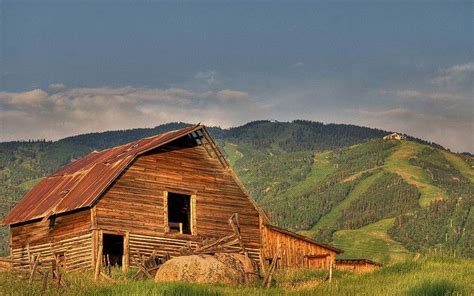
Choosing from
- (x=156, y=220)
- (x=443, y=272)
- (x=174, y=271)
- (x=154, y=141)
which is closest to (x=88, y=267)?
(x=156, y=220)

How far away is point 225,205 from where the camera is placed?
147ft

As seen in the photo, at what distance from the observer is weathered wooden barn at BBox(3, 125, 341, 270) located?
40375 millimetres

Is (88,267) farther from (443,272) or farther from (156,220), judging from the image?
(443,272)

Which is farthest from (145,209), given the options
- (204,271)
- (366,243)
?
(366,243)

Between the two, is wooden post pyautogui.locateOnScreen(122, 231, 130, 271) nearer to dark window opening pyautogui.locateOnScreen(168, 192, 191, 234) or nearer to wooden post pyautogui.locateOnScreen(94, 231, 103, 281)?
wooden post pyautogui.locateOnScreen(94, 231, 103, 281)

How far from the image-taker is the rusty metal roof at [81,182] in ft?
133

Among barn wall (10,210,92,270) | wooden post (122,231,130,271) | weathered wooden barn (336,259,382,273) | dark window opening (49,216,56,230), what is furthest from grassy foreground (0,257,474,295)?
weathered wooden barn (336,259,382,273)

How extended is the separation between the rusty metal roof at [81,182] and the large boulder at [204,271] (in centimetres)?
958

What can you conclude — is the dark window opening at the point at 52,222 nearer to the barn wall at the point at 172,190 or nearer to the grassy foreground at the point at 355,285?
the barn wall at the point at 172,190

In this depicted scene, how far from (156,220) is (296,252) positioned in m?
10.0

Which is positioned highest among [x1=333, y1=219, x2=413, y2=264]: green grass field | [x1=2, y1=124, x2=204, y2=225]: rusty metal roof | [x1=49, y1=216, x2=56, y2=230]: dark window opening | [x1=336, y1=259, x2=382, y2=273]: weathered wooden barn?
[x1=2, y1=124, x2=204, y2=225]: rusty metal roof

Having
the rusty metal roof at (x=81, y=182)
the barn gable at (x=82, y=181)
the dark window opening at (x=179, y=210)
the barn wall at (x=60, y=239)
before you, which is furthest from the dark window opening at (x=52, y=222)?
the dark window opening at (x=179, y=210)

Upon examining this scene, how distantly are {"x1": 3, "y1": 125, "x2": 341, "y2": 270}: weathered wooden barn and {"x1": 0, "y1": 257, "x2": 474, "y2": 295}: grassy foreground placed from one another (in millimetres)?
8487

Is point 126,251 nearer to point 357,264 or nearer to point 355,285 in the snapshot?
point 355,285
